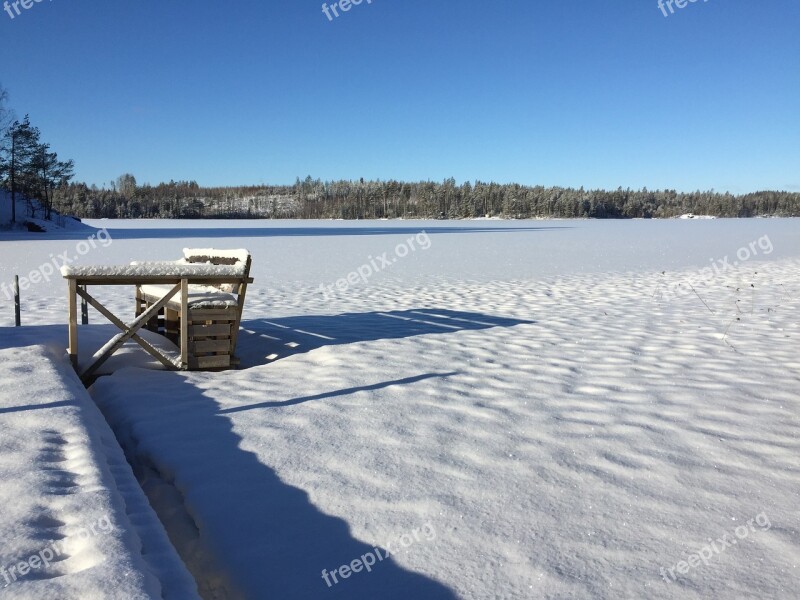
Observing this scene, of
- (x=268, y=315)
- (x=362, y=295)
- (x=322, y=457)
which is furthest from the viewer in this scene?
(x=362, y=295)

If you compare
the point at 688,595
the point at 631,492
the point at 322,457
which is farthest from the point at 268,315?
the point at 688,595

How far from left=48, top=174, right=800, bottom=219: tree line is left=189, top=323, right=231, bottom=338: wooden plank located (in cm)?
12702

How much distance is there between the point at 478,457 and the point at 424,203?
5498 inches

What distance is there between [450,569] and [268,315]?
23.4ft

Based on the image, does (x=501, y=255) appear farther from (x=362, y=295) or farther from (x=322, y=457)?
(x=322, y=457)

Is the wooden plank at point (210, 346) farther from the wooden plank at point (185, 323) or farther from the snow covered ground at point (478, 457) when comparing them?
the snow covered ground at point (478, 457)

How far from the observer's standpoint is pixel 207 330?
6.27 metres

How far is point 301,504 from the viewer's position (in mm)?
3383
